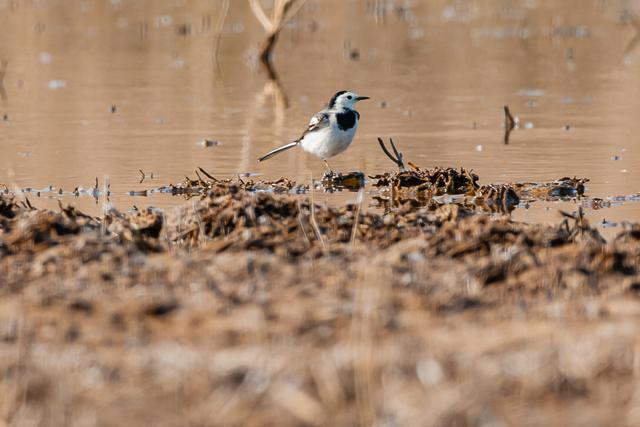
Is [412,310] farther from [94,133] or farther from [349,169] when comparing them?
[94,133]

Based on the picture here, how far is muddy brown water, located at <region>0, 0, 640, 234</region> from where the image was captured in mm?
11227

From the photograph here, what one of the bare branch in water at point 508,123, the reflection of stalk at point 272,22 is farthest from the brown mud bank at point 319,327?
the reflection of stalk at point 272,22

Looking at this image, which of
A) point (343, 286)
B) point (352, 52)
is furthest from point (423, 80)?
point (343, 286)

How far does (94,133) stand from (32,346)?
9.41 meters

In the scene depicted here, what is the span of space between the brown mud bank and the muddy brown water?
2.80m

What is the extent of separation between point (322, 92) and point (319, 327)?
12.7 metres

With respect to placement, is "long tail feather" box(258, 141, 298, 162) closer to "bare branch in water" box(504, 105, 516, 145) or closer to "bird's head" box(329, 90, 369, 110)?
"bird's head" box(329, 90, 369, 110)

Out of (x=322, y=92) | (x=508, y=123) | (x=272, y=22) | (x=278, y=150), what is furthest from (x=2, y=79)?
(x=278, y=150)

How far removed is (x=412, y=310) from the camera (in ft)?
15.4

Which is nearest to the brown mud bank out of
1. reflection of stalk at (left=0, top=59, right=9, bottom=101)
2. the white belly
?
the white belly

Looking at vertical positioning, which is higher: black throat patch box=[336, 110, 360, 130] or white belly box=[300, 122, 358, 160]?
black throat patch box=[336, 110, 360, 130]

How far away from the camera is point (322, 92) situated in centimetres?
1702

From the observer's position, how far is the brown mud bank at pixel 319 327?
150 inches

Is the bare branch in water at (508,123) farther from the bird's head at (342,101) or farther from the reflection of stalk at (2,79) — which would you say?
the reflection of stalk at (2,79)
